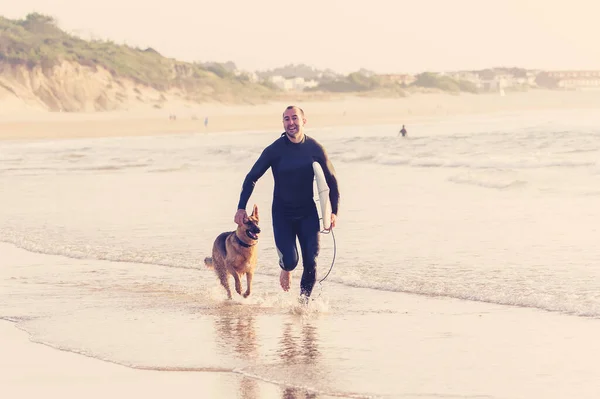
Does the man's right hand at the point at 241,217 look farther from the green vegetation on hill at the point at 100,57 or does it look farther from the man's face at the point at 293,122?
the green vegetation on hill at the point at 100,57

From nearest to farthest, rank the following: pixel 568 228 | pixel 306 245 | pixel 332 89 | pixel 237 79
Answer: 1. pixel 306 245
2. pixel 568 228
3. pixel 237 79
4. pixel 332 89

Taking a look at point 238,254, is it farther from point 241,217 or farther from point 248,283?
point 241,217

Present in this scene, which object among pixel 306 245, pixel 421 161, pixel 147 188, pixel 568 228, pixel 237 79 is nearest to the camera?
pixel 306 245

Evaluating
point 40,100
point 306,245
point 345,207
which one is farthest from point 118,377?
point 40,100

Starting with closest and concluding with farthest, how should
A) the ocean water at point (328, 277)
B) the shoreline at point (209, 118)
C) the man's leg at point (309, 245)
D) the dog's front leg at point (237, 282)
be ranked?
the ocean water at point (328, 277), the man's leg at point (309, 245), the dog's front leg at point (237, 282), the shoreline at point (209, 118)

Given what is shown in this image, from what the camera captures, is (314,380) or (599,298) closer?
(314,380)

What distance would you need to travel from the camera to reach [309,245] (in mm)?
8469

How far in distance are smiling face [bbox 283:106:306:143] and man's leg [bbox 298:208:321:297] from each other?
67 centimetres

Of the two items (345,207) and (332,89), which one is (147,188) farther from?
(332,89)

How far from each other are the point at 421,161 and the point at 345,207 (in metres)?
11.5

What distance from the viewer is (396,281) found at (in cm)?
978

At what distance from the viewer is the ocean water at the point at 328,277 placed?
6727mm

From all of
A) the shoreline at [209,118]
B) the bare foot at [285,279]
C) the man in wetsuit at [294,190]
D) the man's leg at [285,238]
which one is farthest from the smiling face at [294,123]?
the shoreline at [209,118]

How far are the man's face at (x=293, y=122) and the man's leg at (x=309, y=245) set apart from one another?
71 centimetres
